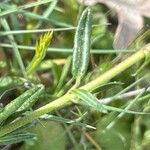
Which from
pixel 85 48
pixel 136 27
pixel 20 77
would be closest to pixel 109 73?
pixel 85 48

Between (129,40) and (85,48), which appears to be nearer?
(85,48)

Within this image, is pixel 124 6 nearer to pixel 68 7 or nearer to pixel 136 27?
pixel 136 27

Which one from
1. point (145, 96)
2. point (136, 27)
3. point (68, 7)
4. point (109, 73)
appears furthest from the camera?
point (68, 7)

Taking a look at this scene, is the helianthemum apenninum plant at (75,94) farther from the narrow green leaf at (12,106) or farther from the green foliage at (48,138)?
the green foliage at (48,138)

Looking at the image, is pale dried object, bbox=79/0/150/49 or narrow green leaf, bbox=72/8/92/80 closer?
narrow green leaf, bbox=72/8/92/80

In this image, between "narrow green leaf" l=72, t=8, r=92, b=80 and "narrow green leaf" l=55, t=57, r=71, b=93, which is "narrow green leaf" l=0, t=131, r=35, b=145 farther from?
"narrow green leaf" l=55, t=57, r=71, b=93

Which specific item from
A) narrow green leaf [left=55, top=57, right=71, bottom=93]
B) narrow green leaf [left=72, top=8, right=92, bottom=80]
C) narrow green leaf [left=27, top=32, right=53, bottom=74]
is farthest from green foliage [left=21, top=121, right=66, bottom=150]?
narrow green leaf [left=72, top=8, right=92, bottom=80]

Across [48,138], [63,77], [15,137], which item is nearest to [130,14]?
[63,77]

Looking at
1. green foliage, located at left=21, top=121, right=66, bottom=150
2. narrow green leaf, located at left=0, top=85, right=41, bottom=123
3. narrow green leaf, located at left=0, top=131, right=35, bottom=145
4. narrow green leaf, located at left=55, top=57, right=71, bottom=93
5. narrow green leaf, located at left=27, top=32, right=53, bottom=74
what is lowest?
green foliage, located at left=21, top=121, right=66, bottom=150

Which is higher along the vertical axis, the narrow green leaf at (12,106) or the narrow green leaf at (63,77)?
the narrow green leaf at (12,106)

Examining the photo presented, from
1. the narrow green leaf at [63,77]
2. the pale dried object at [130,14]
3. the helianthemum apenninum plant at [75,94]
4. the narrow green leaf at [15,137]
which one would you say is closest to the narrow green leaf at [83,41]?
the helianthemum apenninum plant at [75,94]

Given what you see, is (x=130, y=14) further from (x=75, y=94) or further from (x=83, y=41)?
(x=75, y=94)
